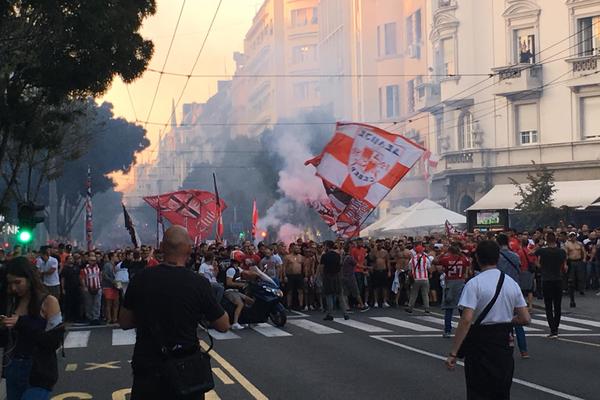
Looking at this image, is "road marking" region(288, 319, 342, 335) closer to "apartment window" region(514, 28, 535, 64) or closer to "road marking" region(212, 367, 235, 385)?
"road marking" region(212, 367, 235, 385)

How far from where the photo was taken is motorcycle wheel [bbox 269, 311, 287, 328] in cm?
2195

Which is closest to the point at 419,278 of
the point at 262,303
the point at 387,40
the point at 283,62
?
the point at 262,303

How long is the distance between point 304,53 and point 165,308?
391ft

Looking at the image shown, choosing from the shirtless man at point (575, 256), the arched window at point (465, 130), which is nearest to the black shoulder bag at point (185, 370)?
the shirtless man at point (575, 256)

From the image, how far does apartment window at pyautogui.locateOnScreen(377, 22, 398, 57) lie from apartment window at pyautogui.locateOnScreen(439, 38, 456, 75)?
1571 centimetres

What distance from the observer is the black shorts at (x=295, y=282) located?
2691 cm

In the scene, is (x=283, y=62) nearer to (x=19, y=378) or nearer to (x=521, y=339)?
(x=521, y=339)


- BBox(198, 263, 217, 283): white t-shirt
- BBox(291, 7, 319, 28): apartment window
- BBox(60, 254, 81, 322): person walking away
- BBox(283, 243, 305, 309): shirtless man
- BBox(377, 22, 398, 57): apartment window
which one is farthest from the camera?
BBox(291, 7, 319, 28): apartment window

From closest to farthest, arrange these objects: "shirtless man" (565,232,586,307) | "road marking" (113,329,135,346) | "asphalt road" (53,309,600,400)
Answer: "asphalt road" (53,309,600,400), "road marking" (113,329,135,346), "shirtless man" (565,232,586,307)

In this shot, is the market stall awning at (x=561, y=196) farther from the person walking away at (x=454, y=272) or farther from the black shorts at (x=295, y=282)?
the person walking away at (x=454, y=272)

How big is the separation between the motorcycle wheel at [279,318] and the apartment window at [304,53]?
10046 cm

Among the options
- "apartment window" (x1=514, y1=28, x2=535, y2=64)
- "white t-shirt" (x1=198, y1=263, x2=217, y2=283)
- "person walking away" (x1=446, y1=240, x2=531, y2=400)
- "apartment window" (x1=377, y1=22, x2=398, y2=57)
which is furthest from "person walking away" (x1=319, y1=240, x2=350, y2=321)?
"apartment window" (x1=377, y1=22, x2=398, y2=57)

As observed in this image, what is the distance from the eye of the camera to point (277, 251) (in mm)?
28500

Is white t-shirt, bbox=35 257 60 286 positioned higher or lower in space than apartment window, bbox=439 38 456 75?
lower
